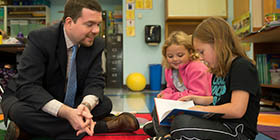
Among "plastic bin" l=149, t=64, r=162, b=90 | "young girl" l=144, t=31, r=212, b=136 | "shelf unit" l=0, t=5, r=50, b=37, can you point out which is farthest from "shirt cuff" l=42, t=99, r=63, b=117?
"shelf unit" l=0, t=5, r=50, b=37

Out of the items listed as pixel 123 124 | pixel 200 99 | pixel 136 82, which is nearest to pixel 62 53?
pixel 123 124

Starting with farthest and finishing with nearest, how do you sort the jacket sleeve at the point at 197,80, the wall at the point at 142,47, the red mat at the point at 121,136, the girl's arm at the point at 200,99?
1. the wall at the point at 142,47
2. the jacket sleeve at the point at 197,80
3. the red mat at the point at 121,136
4. the girl's arm at the point at 200,99

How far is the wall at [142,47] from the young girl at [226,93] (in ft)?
11.8

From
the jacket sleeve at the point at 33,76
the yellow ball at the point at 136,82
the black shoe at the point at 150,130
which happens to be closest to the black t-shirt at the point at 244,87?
the black shoe at the point at 150,130

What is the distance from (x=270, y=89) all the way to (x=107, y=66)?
A: 333cm

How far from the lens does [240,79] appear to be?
78cm

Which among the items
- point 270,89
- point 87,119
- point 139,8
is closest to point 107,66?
point 139,8

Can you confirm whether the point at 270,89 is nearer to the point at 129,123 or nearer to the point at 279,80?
the point at 279,80

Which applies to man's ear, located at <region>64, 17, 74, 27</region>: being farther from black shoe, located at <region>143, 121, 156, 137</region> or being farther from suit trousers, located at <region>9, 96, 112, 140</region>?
black shoe, located at <region>143, 121, 156, 137</region>

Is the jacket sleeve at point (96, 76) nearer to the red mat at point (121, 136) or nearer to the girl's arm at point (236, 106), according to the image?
the red mat at point (121, 136)

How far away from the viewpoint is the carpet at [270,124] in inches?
Result: 49.3

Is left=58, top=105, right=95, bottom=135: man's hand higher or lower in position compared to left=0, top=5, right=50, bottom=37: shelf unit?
lower

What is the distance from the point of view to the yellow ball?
13.5 feet

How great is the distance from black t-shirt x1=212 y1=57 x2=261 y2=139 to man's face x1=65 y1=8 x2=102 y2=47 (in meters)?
0.68
